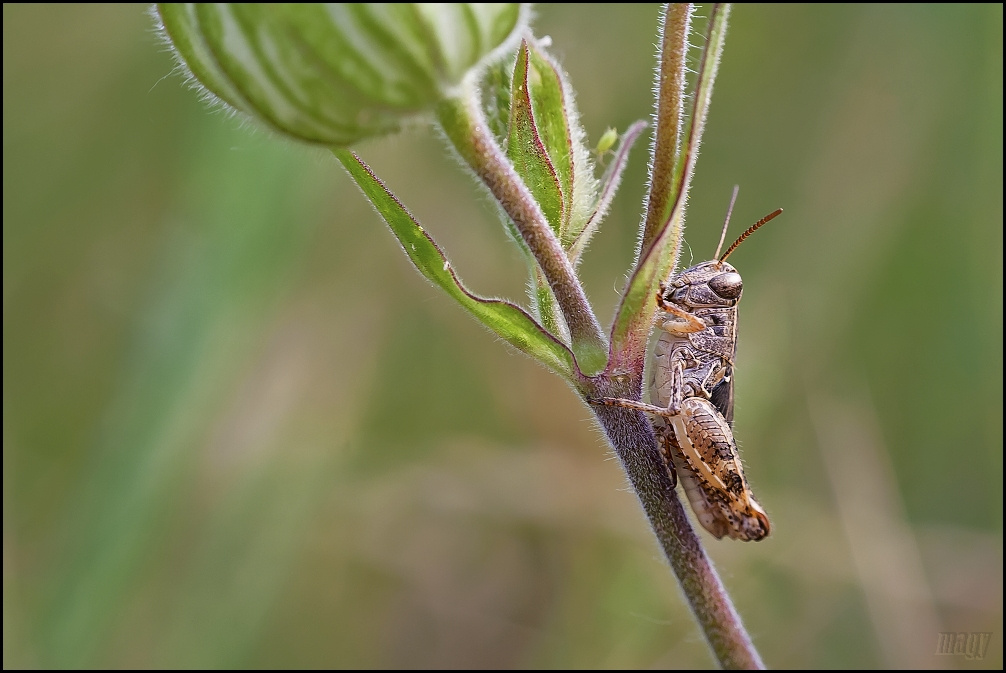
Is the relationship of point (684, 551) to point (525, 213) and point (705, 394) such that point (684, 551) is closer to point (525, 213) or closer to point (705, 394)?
point (525, 213)

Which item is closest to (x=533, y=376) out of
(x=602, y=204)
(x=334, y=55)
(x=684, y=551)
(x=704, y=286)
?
(x=704, y=286)

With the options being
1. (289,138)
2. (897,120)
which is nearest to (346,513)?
(289,138)

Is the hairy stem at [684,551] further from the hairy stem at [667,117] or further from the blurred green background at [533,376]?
the blurred green background at [533,376]

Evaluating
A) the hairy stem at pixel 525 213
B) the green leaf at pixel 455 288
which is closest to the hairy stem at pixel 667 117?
the hairy stem at pixel 525 213

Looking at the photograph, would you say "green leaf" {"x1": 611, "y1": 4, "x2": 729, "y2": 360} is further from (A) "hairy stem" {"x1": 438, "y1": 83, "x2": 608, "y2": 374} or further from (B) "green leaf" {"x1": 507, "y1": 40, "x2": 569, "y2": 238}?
(B) "green leaf" {"x1": 507, "y1": 40, "x2": 569, "y2": 238}

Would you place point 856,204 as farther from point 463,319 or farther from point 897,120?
point 463,319

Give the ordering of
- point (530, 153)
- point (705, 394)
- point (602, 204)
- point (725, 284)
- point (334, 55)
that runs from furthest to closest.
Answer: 1. point (705, 394)
2. point (725, 284)
3. point (602, 204)
4. point (530, 153)
5. point (334, 55)

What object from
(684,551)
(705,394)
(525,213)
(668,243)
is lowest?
(705,394)
